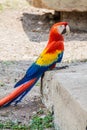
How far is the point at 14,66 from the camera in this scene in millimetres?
7715

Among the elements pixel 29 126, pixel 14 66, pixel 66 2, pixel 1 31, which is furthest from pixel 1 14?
pixel 29 126

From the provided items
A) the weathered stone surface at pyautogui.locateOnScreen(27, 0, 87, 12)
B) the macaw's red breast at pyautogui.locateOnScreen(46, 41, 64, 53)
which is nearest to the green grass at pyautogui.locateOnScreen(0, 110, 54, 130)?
the macaw's red breast at pyautogui.locateOnScreen(46, 41, 64, 53)

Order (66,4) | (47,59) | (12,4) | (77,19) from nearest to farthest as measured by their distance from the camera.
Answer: (47,59) → (66,4) → (77,19) → (12,4)

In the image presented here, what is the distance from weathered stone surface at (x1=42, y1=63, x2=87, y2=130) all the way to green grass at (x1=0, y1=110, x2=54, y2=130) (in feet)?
0.36

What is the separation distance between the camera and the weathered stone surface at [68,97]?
3660 millimetres

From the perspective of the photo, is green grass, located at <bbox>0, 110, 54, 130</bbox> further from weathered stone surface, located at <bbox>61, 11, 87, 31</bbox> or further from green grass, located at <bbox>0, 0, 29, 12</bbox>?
green grass, located at <bbox>0, 0, 29, 12</bbox>

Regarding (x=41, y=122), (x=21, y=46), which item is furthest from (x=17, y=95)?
(x=21, y=46)

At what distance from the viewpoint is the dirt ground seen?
17.6 ft

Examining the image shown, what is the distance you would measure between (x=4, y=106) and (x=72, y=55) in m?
3.35

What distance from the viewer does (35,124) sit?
4703mm

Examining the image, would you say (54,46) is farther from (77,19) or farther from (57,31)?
(77,19)

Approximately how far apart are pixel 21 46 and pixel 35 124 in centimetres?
455

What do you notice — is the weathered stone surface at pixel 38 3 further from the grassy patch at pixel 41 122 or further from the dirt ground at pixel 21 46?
the grassy patch at pixel 41 122

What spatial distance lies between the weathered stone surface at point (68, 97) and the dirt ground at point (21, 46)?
388mm
